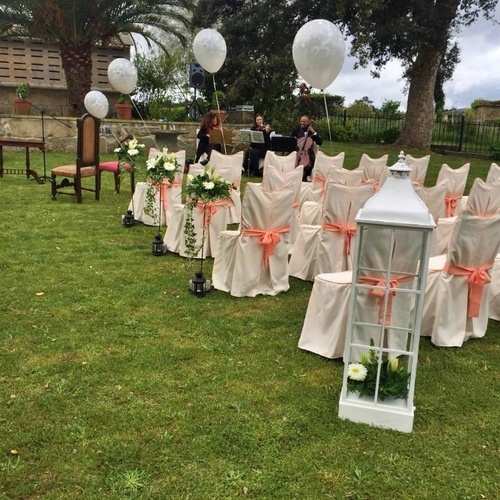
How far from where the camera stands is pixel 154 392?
281 centimetres

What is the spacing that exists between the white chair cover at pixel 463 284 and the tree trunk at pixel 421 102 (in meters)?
11.7

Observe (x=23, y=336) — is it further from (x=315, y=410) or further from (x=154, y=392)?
(x=315, y=410)

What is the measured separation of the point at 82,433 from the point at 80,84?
525 inches

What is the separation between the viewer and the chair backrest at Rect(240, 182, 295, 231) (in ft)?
13.4

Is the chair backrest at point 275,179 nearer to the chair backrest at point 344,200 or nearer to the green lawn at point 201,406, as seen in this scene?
the chair backrest at point 344,200

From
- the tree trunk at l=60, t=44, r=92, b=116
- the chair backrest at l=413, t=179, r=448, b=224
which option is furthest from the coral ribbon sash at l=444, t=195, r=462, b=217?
the tree trunk at l=60, t=44, r=92, b=116

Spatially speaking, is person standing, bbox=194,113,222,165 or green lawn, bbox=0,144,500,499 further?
person standing, bbox=194,113,222,165

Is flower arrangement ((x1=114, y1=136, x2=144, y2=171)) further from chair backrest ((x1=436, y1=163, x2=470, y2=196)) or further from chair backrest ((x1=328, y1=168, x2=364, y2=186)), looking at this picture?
chair backrest ((x1=436, y1=163, x2=470, y2=196))

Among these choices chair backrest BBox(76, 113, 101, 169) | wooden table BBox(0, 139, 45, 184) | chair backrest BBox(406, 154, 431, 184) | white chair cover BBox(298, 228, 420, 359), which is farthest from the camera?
wooden table BBox(0, 139, 45, 184)

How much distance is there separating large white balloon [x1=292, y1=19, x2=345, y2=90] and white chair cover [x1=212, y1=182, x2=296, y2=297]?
1409 mm

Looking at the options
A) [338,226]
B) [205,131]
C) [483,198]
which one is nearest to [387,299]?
[338,226]

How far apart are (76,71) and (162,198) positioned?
30.5 ft

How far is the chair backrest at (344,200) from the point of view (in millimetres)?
4164

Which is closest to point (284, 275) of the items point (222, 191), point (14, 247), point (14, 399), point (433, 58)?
point (222, 191)
